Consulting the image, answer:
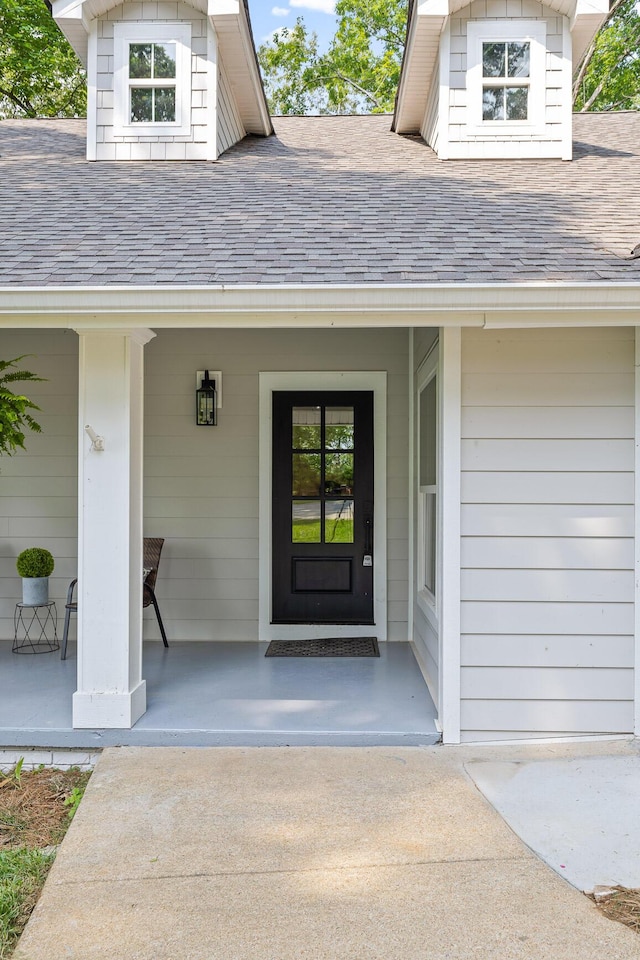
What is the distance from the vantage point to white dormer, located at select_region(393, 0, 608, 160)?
5426mm

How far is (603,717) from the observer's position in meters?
3.65

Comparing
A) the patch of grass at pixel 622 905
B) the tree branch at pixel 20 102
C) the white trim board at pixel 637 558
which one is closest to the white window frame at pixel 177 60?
the white trim board at pixel 637 558

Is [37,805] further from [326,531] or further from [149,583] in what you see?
[326,531]

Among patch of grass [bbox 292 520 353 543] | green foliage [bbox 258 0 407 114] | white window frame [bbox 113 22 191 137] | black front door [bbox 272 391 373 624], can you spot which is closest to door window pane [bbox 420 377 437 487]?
black front door [bbox 272 391 373 624]

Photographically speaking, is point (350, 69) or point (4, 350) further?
point (350, 69)

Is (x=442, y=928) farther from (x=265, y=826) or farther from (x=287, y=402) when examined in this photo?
(x=287, y=402)

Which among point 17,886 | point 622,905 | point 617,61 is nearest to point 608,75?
point 617,61

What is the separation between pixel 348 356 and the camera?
5.57 metres

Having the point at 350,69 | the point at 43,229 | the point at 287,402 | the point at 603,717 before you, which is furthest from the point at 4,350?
the point at 350,69

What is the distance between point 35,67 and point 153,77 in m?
7.75

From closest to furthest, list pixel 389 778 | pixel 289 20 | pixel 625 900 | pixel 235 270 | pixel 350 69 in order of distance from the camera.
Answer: pixel 625 900 → pixel 389 778 → pixel 235 270 → pixel 350 69 → pixel 289 20

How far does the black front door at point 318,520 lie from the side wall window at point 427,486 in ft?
1.79

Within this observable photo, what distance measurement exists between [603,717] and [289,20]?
16.2 meters

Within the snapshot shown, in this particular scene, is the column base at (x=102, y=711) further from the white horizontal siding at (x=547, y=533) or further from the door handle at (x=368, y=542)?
the door handle at (x=368, y=542)
